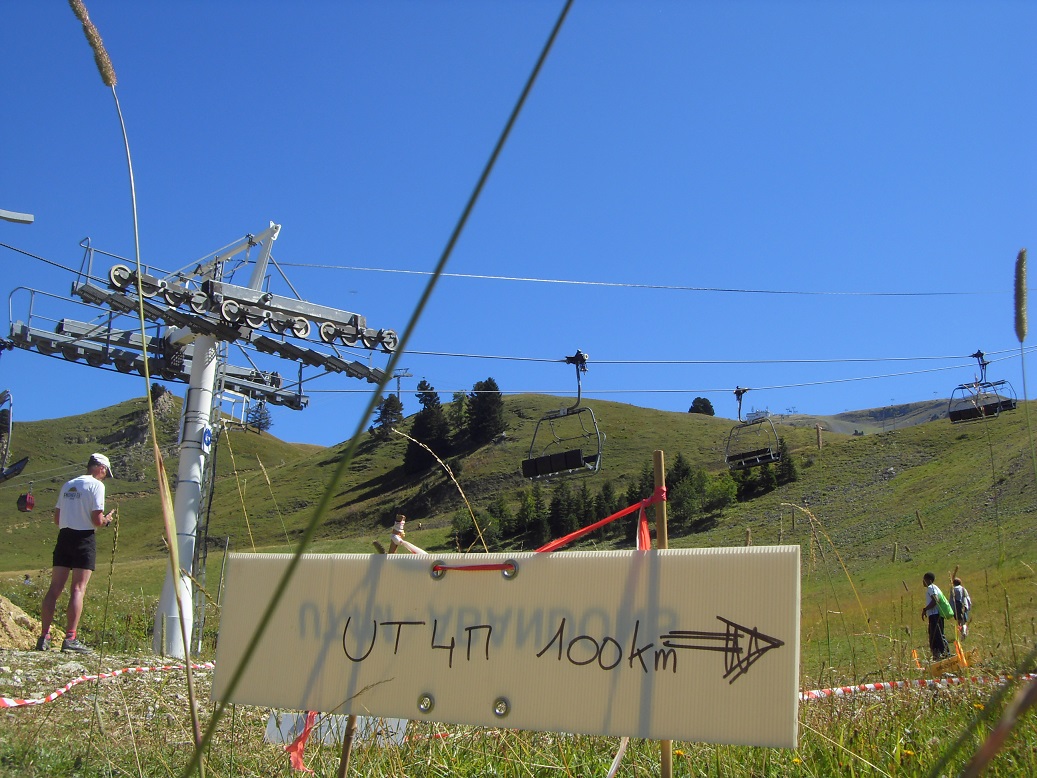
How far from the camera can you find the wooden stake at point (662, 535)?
1896 mm

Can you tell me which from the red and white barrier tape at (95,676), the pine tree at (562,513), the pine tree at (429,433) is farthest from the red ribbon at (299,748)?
the pine tree at (429,433)

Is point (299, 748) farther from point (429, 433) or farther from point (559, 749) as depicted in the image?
point (429, 433)

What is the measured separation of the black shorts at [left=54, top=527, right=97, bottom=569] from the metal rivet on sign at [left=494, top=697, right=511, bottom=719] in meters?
5.65

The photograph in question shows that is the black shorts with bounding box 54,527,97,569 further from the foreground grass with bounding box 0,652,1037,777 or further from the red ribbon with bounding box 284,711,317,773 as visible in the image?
the red ribbon with bounding box 284,711,317,773

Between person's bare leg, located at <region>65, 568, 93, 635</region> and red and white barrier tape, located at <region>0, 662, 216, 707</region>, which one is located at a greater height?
person's bare leg, located at <region>65, 568, 93, 635</region>

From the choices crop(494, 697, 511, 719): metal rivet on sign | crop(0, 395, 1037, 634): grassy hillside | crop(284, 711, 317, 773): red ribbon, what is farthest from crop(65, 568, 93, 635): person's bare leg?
crop(494, 697, 511, 719): metal rivet on sign

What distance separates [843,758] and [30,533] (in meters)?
121

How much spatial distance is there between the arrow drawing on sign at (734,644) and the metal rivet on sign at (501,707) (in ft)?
1.41

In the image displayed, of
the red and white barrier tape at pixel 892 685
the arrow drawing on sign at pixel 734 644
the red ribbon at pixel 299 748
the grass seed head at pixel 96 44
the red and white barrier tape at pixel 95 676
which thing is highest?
the grass seed head at pixel 96 44

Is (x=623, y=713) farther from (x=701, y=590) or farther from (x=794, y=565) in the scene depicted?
(x=794, y=565)

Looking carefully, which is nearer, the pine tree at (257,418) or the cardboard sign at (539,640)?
the cardboard sign at (539,640)

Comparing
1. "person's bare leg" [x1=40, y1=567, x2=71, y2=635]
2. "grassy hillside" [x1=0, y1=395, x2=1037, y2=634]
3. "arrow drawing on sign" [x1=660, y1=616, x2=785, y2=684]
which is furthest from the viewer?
"grassy hillside" [x1=0, y1=395, x2=1037, y2=634]

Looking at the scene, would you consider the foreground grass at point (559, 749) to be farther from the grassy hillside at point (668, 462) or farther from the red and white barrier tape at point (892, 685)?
the grassy hillside at point (668, 462)

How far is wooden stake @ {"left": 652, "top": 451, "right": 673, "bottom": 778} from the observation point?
74.7 inches
